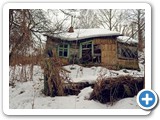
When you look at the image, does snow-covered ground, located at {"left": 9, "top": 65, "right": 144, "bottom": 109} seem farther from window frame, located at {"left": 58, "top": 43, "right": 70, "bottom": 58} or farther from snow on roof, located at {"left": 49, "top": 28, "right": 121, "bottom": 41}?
snow on roof, located at {"left": 49, "top": 28, "right": 121, "bottom": 41}

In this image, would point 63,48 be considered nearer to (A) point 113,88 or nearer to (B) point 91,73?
(B) point 91,73

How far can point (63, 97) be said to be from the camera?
7.80 feet

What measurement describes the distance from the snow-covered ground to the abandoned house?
0.19 ft

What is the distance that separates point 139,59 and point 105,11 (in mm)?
447

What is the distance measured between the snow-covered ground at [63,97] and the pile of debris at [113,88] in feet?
0.11

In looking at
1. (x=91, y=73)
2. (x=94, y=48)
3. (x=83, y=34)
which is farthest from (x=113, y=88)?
(x=83, y=34)

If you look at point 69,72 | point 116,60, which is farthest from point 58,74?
point 116,60

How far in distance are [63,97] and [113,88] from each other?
393 millimetres

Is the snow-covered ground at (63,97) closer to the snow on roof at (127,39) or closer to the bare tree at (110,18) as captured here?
the snow on roof at (127,39)

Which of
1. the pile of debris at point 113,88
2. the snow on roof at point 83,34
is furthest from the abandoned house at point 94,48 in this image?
the pile of debris at point 113,88

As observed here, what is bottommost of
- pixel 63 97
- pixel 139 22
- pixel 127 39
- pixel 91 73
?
pixel 63 97

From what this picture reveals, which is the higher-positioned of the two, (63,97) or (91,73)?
(91,73)

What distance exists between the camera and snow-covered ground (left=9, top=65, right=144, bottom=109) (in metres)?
2.33
